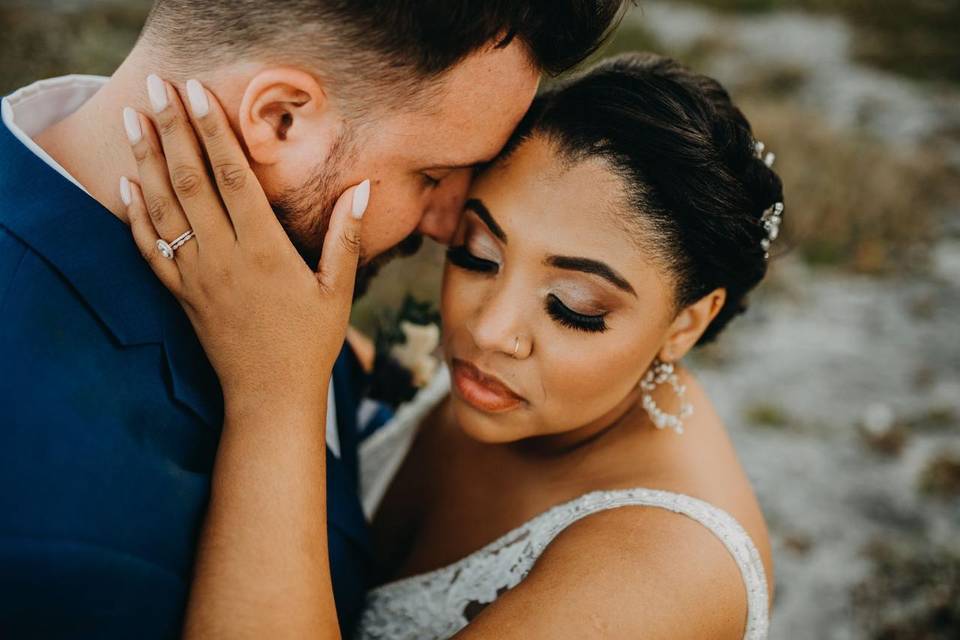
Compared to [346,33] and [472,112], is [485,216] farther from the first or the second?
[346,33]

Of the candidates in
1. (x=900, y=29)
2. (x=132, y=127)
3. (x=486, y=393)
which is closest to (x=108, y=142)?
(x=132, y=127)

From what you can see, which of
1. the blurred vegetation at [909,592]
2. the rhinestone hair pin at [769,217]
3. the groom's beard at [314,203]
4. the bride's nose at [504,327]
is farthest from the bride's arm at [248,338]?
the blurred vegetation at [909,592]

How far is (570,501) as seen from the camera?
2.40 meters

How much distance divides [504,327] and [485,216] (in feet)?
1.07

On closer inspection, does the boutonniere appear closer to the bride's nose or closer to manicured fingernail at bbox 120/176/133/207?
the bride's nose

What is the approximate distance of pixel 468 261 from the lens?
2311 mm

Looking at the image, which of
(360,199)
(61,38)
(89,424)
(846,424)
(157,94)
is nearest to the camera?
(89,424)

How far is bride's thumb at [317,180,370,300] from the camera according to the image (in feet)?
6.40

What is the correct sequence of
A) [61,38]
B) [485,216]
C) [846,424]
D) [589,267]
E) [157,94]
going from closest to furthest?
[157,94] < [589,267] < [485,216] < [846,424] < [61,38]

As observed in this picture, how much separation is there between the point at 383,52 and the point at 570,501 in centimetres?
141

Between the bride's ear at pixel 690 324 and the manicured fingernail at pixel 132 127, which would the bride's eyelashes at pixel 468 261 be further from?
the manicured fingernail at pixel 132 127

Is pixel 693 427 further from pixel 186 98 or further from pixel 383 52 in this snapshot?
pixel 186 98

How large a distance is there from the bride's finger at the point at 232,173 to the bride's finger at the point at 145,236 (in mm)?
176

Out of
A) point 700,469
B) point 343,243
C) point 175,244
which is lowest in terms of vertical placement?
point 700,469
